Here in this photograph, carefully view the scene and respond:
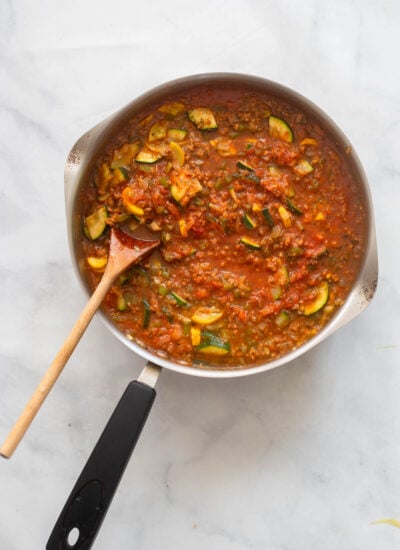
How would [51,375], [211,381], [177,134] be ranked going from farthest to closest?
[211,381] < [177,134] < [51,375]

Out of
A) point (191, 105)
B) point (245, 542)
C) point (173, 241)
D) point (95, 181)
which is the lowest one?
point (245, 542)

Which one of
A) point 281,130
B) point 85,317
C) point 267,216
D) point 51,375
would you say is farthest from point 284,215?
point 51,375

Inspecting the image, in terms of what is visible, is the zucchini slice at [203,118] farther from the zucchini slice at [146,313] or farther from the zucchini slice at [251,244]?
the zucchini slice at [146,313]

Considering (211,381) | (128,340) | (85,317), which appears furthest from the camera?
(211,381)

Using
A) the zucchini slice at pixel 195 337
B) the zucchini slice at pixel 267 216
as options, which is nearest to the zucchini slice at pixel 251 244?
the zucchini slice at pixel 267 216

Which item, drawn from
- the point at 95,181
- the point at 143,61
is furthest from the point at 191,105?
the point at 95,181

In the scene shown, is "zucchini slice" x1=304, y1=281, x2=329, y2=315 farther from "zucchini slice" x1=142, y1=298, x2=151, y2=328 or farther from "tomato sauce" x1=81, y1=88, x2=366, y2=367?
"zucchini slice" x1=142, y1=298, x2=151, y2=328

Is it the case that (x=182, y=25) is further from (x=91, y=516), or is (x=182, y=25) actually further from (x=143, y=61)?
(x=91, y=516)

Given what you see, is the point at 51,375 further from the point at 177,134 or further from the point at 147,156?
the point at 177,134
